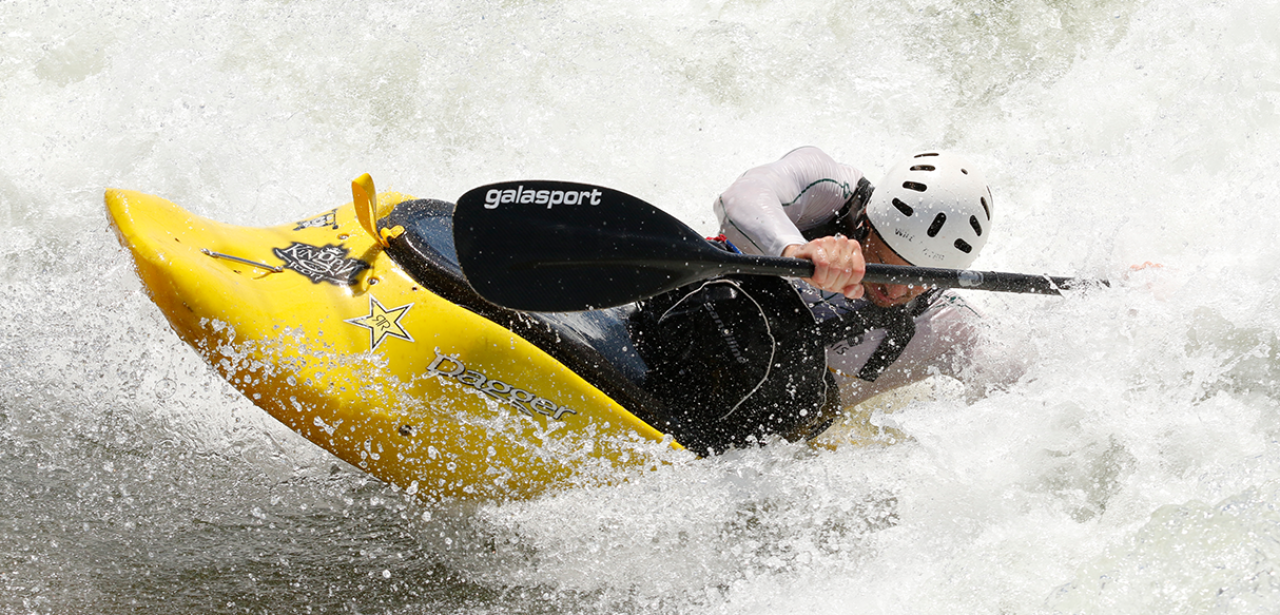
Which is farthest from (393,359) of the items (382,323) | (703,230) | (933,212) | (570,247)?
(703,230)

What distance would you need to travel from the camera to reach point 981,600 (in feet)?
7.82

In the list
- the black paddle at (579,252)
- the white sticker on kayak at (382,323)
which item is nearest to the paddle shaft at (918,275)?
the black paddle at (579,252)

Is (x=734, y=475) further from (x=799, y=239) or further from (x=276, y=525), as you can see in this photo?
(x=276, y=525)

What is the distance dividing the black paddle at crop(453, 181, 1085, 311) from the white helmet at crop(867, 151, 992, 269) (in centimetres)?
26

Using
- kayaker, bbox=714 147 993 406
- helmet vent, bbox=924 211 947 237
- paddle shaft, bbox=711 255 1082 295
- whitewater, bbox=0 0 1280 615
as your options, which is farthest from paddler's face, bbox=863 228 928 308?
whitewater, bbox=0 0 1280 615

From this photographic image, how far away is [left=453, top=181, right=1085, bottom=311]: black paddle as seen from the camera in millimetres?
2318

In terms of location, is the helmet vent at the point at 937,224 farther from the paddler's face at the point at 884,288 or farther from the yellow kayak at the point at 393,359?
the yellow kayak at the point at 393,359

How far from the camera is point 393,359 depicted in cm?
235

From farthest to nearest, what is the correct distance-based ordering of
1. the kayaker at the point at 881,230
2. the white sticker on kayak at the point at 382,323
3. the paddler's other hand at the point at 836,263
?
the kayaker at the point at 881,230
the white sticker on kayak at the point at 382,323
the paddler's other hand at the point at 836,263

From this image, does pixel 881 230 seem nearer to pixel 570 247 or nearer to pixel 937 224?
pixel 937 224

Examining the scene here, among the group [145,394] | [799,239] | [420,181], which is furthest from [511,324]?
[420,181]

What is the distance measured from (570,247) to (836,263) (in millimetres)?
615

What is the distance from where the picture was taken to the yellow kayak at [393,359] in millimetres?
2305

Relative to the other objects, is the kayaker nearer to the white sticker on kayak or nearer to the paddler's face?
the paddler's face
